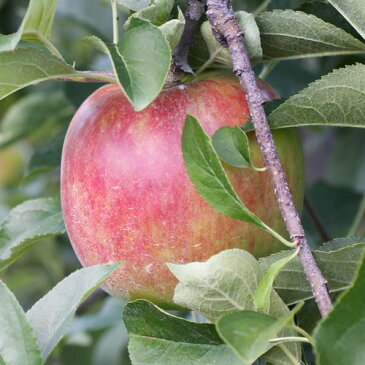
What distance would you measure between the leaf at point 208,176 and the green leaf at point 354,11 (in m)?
0.21

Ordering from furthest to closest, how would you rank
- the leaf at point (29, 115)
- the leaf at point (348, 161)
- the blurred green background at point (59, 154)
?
the leaf at point (348, 161) < the leaf at point (29, 115) < the blurred green background at point (59, 154)

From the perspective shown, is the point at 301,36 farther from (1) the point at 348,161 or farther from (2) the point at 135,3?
(1) the point at 348,161

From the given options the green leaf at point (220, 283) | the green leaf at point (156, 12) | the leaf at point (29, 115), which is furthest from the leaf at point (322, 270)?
the leaf at point (29, 115)

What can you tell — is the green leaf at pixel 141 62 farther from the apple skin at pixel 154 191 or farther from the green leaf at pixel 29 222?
the green leaf at pixel 29 222

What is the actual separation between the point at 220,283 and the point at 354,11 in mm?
293

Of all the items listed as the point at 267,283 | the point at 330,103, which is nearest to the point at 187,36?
the point at 330,103

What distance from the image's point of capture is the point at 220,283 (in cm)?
59

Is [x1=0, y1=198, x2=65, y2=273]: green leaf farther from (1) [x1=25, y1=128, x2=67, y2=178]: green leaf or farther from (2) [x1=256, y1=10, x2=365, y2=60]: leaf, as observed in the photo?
(2) [x1=256, y1=10, x2=365, y2=60]: leaf

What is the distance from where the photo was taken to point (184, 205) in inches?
25.4

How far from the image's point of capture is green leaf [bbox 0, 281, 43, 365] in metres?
0.59


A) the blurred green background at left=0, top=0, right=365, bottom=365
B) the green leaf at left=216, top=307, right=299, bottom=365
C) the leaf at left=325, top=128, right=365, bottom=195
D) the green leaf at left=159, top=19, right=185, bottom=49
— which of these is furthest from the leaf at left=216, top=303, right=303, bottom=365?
the leaf at left=325, top=128, right=365, bottom=195

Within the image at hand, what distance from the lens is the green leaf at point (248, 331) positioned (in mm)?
455

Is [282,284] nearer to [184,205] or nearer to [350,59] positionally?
[184,205]

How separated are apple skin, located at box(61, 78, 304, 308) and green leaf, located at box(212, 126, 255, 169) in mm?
31
